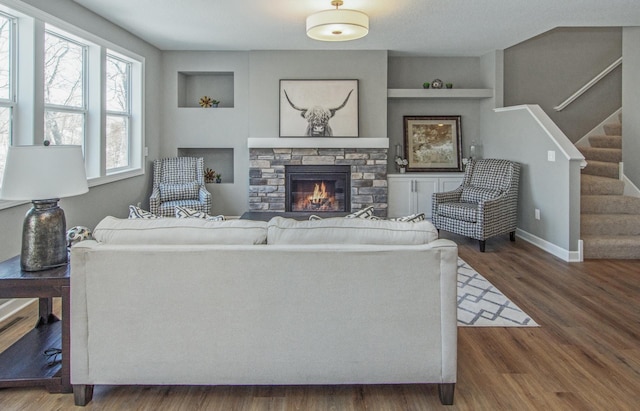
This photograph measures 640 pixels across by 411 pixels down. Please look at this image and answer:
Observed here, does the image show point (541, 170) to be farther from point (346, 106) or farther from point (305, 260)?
point (305, 260)

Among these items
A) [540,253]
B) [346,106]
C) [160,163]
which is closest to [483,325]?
[540,253]

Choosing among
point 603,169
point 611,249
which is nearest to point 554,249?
point 611,249

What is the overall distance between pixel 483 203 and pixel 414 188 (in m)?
1.68

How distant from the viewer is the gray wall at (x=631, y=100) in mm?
5398

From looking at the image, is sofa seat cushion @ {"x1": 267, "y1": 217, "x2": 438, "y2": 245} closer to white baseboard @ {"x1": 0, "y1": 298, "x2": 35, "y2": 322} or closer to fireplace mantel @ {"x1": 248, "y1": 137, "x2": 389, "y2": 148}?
white baseboard @ {"x1": 0, "y1": 298, "x2": 35, "y2": 322}

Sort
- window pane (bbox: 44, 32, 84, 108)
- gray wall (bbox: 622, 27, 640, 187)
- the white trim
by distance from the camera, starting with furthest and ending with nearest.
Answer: gray wall (bbox: 622, 27, 640, 187)
the white trim
window pane (bbox: 44, 32, 84, 108)

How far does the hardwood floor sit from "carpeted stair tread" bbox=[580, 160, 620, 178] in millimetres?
2593

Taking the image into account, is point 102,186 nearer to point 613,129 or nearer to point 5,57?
point 5,57

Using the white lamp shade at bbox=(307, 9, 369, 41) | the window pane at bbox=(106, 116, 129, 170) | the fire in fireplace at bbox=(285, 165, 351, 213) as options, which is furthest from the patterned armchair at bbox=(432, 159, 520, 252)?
the window pane at bbox=(106, 116, 129, 170)

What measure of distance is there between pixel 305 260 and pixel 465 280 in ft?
8.35

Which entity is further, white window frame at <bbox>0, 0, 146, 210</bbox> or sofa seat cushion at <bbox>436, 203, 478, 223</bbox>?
sofa seat cushion at <bbox>436, 203, 478, 223</bbox>

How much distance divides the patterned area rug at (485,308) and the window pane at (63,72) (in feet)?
12.5

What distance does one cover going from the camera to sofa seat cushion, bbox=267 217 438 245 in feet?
6.91

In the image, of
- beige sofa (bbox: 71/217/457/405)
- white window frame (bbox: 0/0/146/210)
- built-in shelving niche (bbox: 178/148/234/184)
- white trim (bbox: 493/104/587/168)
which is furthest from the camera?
built-in shelving niche (bbox: 178/148/234/184)
